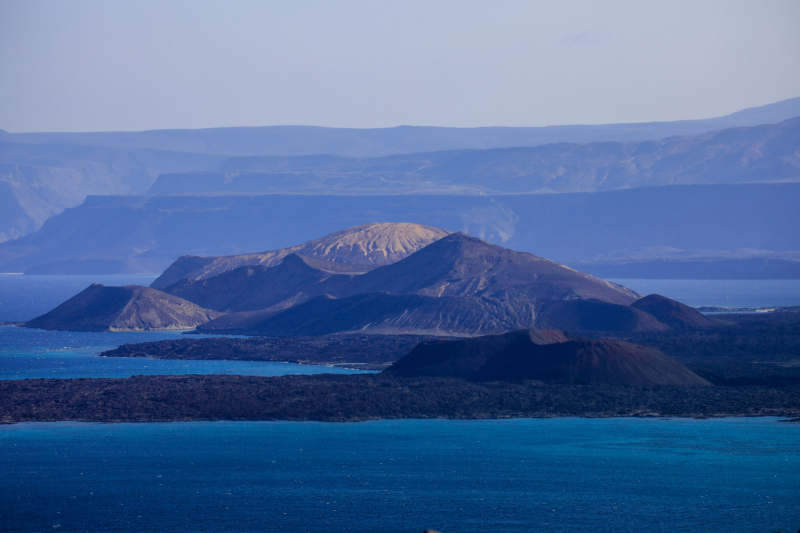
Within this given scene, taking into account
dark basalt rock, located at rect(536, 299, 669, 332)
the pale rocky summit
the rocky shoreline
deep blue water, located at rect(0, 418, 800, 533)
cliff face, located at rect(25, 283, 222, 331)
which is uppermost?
the pale rocky summit

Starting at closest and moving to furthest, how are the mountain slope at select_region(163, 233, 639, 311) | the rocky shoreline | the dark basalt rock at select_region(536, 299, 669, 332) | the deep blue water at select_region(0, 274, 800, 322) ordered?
the rocky shoreline → the dark basalt rock at select_region(536, 299, 669, 332) → the mountain slope at select_region(163, 233, 639, 311) → the deep blue water at select_region(0, 274, 800, 322)

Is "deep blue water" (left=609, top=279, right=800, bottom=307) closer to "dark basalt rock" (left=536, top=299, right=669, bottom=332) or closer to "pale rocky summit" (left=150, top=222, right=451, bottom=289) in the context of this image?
"dark basalt rock" (left=536, top=299, right=669, bottom=332)

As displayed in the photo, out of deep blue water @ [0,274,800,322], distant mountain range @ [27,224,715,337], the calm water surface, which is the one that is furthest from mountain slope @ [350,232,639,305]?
the calm water surface

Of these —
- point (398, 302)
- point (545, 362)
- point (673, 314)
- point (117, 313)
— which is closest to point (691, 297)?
point (673, 314)

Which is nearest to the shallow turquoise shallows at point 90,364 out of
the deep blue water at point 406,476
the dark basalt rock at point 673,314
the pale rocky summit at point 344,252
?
the deep blue water at point 406,476

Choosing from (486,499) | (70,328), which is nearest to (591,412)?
(486,499)

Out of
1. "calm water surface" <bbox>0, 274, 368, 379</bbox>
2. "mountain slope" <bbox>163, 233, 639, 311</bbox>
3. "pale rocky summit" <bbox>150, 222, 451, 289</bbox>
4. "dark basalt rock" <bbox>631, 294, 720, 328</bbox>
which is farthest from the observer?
"pale rocky summit" <bbox>150, 222, 451, 289</bbox>
